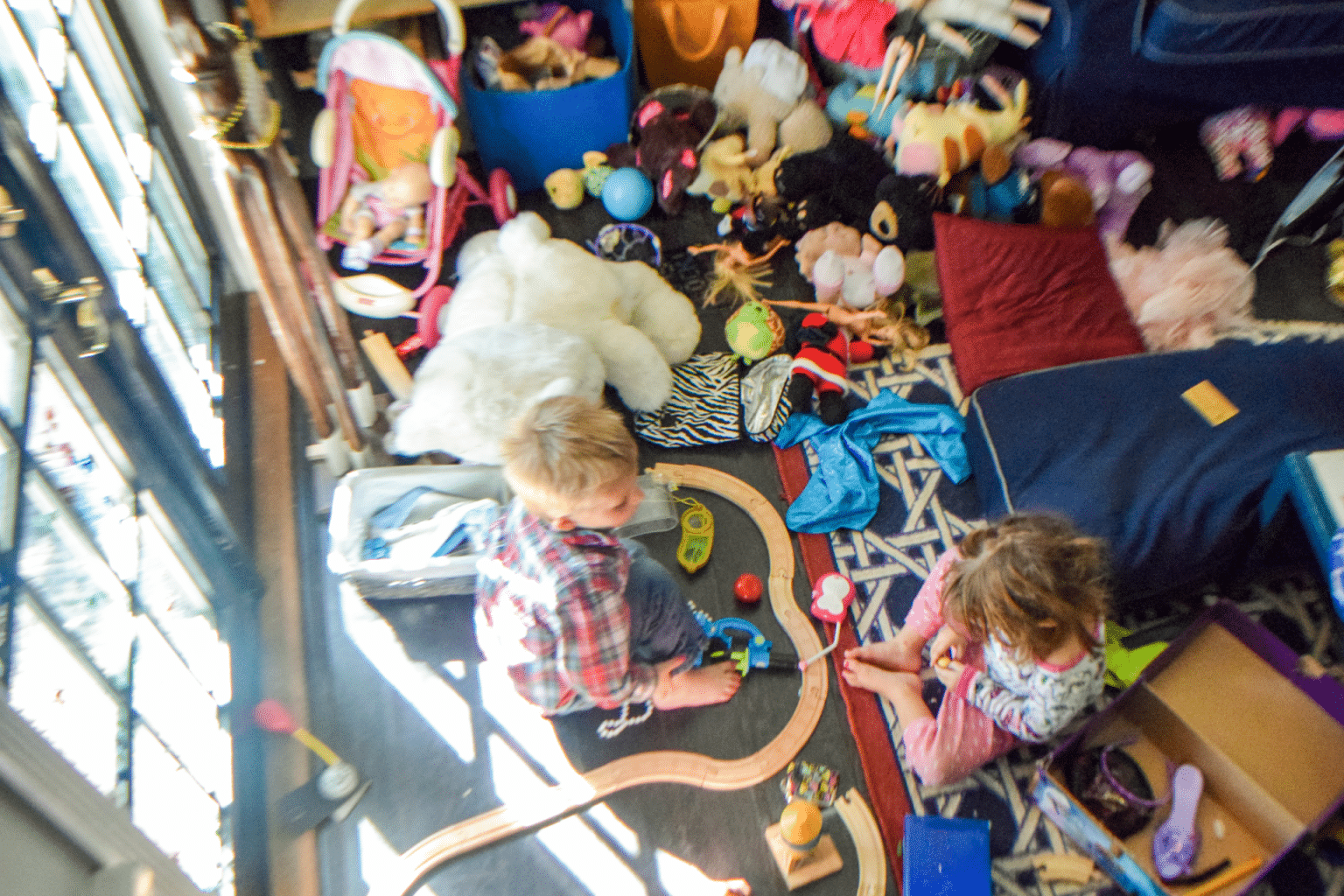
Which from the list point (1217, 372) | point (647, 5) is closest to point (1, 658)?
point (1217, 372)

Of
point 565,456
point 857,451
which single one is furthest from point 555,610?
Result: point 857,451

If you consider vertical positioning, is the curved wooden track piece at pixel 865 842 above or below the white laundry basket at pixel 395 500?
below

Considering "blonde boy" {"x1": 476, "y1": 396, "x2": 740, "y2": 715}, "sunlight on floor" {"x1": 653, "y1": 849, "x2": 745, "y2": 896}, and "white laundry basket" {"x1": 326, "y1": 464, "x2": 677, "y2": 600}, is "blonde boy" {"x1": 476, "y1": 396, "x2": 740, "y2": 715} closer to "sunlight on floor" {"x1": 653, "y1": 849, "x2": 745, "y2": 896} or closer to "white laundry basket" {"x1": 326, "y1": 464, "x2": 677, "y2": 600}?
"white laundry basket" {"x1": 326, "y1": 464, "x2": 677, "y2": 600}

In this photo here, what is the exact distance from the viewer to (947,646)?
6.01 ft

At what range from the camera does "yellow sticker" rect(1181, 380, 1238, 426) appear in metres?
1.88

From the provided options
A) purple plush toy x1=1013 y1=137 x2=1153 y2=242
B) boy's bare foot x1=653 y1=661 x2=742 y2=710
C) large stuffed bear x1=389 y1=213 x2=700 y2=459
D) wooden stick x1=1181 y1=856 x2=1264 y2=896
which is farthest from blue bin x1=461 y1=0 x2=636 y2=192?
wooden stick x1=1181 y1=856 x2=1264 y2=896

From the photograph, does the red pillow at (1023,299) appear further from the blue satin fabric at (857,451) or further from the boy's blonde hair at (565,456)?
the boy's blonde hair at (565,456)

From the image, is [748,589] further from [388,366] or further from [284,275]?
[284,275]

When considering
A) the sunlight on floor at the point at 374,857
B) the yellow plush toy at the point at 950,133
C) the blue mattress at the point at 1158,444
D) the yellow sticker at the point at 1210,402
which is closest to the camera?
the sunlight on floor at the point at 374,857

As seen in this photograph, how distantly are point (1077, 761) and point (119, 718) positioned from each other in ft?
5.52

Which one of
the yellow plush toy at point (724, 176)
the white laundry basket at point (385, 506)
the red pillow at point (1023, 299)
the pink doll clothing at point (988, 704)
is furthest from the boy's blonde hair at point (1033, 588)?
the yellow plush toy at point (724, 176)

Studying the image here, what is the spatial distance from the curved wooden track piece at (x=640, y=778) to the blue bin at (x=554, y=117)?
1615mm

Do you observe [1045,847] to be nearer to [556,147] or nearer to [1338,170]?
[1338,170]

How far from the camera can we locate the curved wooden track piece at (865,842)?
5.32 ft
